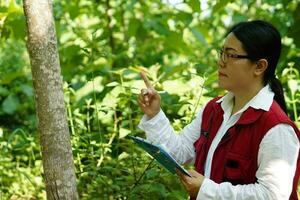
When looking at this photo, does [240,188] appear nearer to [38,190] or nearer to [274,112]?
[274,112]

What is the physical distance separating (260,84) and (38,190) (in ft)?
6.55

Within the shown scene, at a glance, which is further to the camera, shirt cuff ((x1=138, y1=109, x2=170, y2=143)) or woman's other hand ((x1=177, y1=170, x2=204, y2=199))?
shirt cuff ((x1=138, y1=109, x2=170, y2=143))

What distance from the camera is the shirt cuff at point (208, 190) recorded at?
199cm

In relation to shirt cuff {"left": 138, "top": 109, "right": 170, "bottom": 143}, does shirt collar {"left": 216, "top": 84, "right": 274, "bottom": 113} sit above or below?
above

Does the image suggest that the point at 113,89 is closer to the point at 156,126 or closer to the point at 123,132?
the point at 123,132

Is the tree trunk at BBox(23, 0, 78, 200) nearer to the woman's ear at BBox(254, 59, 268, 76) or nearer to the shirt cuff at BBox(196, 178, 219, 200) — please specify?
the shirt cuff at BBox(196, 178, 219, 200)

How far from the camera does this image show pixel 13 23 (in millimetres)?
3697

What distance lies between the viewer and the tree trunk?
225 centimetres

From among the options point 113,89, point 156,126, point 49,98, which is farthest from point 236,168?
point 113,89

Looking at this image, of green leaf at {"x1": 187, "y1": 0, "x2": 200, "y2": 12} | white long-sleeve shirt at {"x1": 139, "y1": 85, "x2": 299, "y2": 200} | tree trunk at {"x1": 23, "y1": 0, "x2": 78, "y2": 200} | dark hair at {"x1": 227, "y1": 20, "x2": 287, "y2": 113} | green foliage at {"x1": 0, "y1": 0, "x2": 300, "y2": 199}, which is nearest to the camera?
white long-sleeve shirt at {"x1": 139, "y1": 85, "x2": 299, "y2": 200}

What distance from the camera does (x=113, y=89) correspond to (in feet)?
12.0

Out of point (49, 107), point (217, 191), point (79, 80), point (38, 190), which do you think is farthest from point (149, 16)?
point (217, 191)

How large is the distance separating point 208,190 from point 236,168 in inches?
5.3

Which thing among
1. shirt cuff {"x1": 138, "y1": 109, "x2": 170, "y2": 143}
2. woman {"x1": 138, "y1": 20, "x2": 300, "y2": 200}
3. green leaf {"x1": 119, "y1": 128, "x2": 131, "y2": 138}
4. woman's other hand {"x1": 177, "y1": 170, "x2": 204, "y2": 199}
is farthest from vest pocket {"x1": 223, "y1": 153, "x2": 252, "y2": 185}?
green leaf {"x1": 119, "y1": 128, "x2": 131, "y2": 138}
